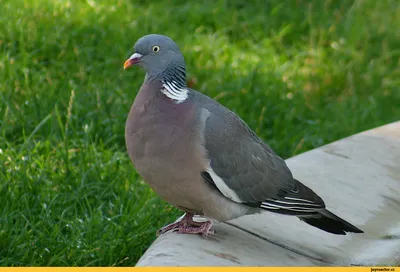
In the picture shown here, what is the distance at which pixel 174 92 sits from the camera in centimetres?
322

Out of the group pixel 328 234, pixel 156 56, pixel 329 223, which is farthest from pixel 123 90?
pixel 329 223

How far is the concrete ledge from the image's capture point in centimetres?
306

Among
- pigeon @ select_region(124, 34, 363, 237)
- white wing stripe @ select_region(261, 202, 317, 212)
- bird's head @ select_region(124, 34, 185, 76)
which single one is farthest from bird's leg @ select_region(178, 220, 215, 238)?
bird's head @ select_region(124, 34, 185, 76)

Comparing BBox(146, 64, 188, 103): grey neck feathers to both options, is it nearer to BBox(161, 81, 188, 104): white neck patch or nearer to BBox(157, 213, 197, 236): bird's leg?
BBox(161, 81, 188, 104): white neck patch

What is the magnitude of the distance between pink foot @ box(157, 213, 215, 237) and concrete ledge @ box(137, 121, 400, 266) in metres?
0.04

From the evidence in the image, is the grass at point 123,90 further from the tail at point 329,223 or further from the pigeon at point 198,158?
the tail at point 329,223

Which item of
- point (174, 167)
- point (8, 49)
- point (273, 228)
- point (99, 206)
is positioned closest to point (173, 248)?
point (174, 167)

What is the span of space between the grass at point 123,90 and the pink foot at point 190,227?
34 cm

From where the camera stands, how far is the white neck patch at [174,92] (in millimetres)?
3207

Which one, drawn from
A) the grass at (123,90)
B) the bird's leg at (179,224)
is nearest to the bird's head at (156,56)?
the bird's leg at (179,224)

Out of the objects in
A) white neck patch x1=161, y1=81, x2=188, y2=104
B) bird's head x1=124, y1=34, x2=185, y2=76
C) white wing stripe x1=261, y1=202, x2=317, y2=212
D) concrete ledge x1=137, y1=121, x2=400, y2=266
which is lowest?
concrete ledge x1=137, y1=121, x2=400, y2=266

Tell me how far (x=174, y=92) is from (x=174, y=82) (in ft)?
0.16

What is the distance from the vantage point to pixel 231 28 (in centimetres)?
627

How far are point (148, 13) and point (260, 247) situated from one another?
3.13 m
